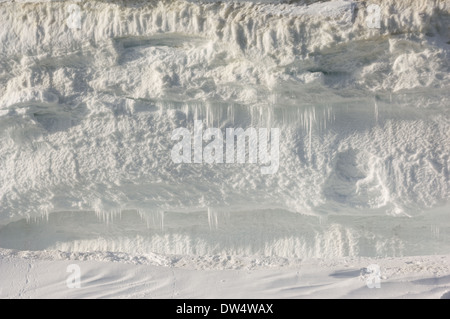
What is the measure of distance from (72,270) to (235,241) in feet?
2.19

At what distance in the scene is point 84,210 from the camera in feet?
9.70

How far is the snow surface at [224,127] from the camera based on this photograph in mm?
2600

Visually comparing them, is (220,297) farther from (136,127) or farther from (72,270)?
(136,127)

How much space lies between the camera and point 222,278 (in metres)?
2.58

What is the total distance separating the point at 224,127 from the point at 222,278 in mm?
612

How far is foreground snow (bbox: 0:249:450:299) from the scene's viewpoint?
247 centimetres

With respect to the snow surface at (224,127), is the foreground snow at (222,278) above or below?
below

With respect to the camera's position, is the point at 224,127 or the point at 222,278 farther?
the point at 224,127

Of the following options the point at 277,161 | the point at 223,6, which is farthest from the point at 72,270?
the point at 223,6

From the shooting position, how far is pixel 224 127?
111 inches

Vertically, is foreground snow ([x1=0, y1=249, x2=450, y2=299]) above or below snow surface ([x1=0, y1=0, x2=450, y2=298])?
below

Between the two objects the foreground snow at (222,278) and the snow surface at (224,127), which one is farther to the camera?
the snow surface at (224,127)

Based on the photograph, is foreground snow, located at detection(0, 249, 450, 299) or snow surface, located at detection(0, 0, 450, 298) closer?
foreground snow, located at detection(0, 249, 450, 299)

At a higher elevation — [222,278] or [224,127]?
[224,127]
